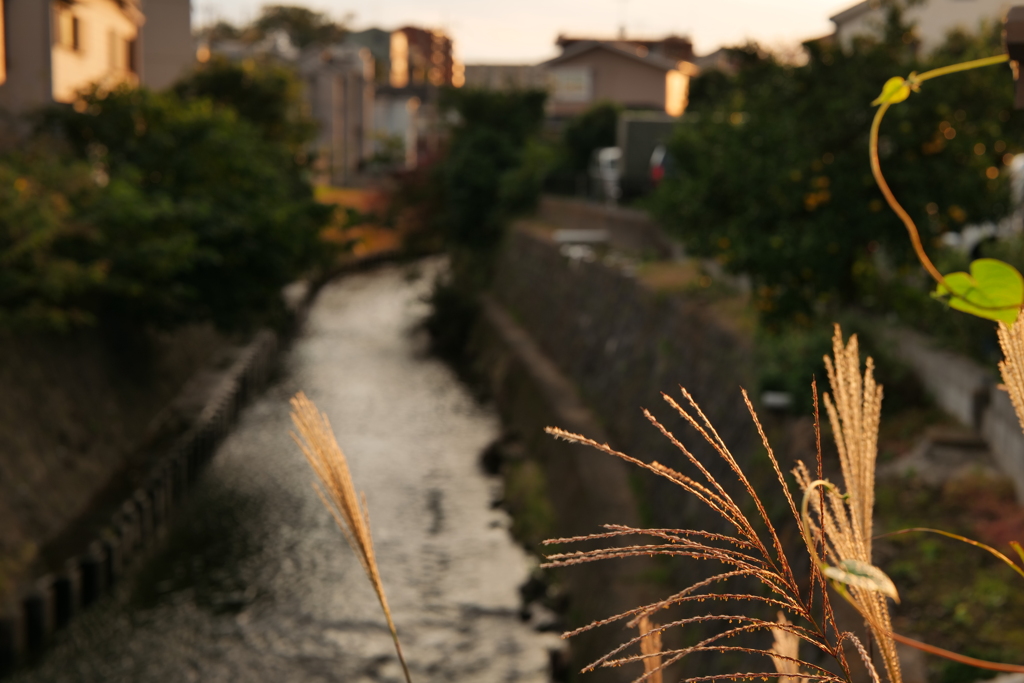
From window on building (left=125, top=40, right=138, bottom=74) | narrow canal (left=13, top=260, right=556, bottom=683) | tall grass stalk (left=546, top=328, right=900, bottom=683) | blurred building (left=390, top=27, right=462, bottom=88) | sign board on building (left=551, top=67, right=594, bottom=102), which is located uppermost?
blurred building (left=390, top=27, right=462, bottom=88)

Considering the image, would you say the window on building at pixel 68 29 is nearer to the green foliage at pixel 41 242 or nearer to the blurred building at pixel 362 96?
the green foliage at pixel 41 242

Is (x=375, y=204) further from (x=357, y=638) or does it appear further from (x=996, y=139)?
(x=996, y=139)

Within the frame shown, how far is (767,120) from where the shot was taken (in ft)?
39.1

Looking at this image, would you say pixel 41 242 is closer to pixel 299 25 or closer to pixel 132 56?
pixel 132 56

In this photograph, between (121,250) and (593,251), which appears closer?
(121,250)

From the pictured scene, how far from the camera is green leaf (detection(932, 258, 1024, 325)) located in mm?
1584

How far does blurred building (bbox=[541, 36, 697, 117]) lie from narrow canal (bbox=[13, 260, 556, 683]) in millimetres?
39850

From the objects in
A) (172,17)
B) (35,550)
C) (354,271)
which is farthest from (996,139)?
(354,271)

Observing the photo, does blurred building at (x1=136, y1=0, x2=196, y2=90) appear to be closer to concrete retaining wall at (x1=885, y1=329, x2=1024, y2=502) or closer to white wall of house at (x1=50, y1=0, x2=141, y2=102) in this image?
white wall of house at (x1=50, y1=0, x2=141, y2=102)

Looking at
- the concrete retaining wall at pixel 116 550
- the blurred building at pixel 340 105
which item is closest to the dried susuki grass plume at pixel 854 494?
the concrete retaining wall at pixel 116 550

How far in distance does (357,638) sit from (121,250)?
7030 millimetres

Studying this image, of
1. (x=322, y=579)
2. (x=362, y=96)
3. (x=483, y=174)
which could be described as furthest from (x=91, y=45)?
(x=362, y=96)

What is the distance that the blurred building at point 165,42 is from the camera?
→ 105ft

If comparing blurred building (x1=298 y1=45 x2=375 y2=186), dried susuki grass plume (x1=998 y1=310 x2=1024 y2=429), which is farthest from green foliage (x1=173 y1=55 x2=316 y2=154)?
dried susuki grass plume (x1=998 y1=310 x2=1024 y2=429)
